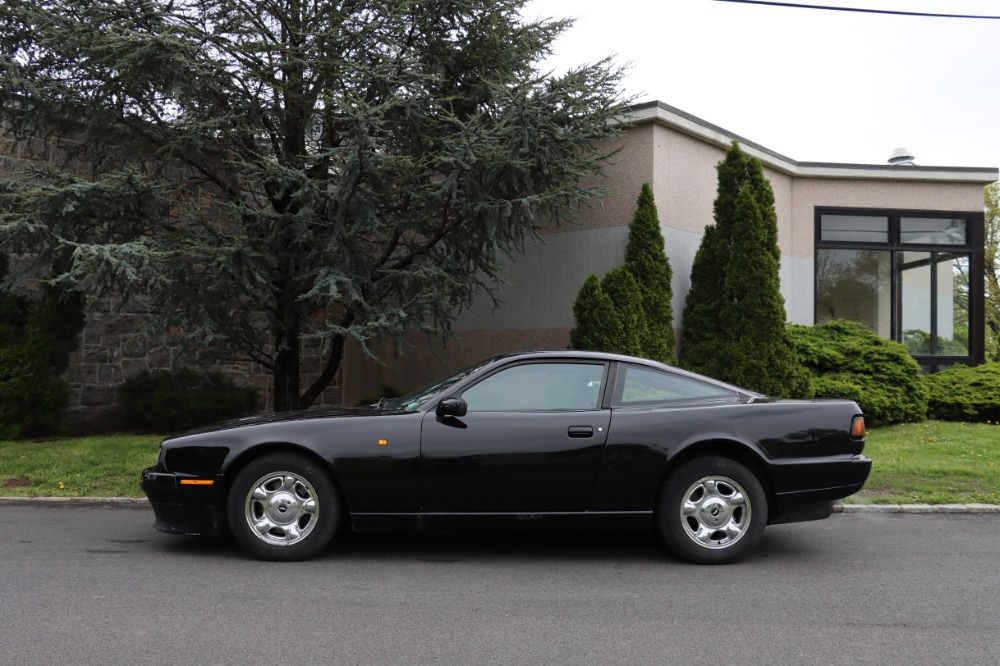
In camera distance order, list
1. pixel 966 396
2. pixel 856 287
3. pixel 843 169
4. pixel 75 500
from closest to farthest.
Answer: pixel 75 500
pixel 966 396
pixel 843 169
pixel 856 287

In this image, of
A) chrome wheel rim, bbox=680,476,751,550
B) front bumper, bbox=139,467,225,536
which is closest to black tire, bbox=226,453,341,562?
front bumper, bbox=139,467,225,536

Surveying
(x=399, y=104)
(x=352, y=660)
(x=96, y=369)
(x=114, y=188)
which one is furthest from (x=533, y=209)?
(x=96, y=369)

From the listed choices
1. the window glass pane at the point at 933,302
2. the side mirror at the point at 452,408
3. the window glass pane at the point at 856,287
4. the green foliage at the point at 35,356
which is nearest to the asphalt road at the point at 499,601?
the side mirror at the point at 452,408

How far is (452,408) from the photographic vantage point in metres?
5.27

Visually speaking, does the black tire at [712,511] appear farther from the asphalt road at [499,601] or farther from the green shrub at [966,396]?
the green shrub at [966,396]

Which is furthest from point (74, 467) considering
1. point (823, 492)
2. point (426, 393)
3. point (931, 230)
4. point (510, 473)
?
point (931, 230)

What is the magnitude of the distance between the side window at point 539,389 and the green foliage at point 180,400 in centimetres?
770

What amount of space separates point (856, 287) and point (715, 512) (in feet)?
35.7

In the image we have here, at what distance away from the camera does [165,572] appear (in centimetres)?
508

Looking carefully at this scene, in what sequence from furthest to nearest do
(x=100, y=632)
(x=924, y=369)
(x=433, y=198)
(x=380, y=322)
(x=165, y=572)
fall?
(x=924, y=369) → (x=433, y=198) → (x=380, y=322) → (x=165, y=572) → (x=100, y=632)

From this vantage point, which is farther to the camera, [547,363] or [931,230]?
[931,230]

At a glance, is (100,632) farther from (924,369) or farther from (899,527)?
(924,369)

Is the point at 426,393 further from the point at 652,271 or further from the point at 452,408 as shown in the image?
the point at 652,271

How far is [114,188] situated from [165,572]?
527 centimetres
